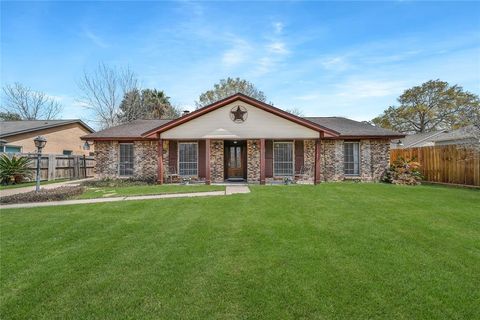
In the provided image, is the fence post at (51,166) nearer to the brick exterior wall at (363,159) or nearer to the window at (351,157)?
the brick exterior wall at (363,159)

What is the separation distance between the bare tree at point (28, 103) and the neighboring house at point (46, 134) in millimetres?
15399

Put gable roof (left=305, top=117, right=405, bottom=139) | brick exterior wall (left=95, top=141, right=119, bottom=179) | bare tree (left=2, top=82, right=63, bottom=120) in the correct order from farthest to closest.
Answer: bare tree (left=2, top=82, right=63, bottom=120) < brick exterior wall (left=95, top=141, right=119, bottom=179) < gable roof (left=305, top=117, right=405, bottom=139)

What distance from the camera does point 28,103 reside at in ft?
116

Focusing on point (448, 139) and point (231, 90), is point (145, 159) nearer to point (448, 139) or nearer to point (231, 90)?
point (448, 139)

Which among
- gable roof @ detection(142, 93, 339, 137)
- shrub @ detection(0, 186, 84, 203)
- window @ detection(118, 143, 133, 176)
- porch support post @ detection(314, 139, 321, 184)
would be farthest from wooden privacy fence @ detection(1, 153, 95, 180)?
porch support post @ detection(314, 139, 321, 184)

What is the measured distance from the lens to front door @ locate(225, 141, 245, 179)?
52.8 ft

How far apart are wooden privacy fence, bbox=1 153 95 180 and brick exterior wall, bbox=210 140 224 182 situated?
9.60 metres

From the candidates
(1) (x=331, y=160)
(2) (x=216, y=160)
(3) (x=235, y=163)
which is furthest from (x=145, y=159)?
(1) (x=331, y=160)

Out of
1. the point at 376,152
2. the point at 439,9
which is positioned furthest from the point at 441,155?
the point at 439,9

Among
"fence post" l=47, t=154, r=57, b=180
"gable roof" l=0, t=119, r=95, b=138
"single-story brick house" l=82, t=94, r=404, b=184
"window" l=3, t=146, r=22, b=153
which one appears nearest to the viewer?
"single-story brick house" l=82, t=94, r=404, b=184

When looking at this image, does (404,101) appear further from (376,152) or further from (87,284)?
(87,284)

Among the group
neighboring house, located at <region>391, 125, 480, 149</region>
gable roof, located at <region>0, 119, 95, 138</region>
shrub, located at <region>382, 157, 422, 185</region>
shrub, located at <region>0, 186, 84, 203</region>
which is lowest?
shrub, located at <region>0, 186, 84, 203</region>

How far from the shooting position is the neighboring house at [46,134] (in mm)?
18938

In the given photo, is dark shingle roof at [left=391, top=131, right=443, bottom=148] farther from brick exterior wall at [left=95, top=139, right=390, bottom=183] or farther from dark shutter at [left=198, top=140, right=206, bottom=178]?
dark shutter at [left=198, top=140, right=206, bottom=178]
